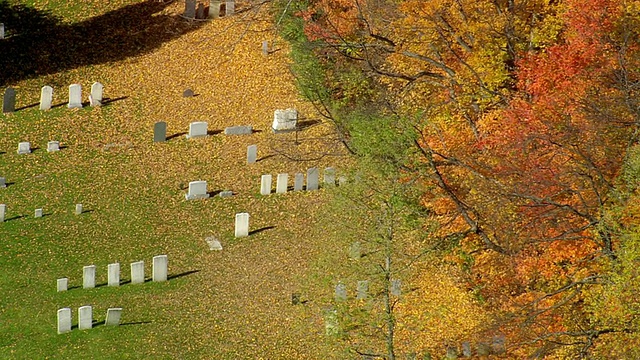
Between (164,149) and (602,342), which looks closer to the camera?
(602,342)

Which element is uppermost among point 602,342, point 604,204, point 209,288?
point 604,204

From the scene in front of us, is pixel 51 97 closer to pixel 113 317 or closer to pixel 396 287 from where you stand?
pixel 113 317

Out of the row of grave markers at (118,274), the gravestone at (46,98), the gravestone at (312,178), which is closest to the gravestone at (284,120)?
the gravestone at (312,178)

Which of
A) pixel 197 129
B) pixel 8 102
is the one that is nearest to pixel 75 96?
pixel 8 102

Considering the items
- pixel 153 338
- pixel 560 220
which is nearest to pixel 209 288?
pixel 153 338

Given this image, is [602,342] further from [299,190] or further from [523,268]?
[299,190]

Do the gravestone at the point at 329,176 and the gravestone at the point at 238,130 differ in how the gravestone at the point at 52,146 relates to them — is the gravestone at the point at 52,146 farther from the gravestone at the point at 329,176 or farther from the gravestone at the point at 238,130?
the gravestone at the point at 329,176
